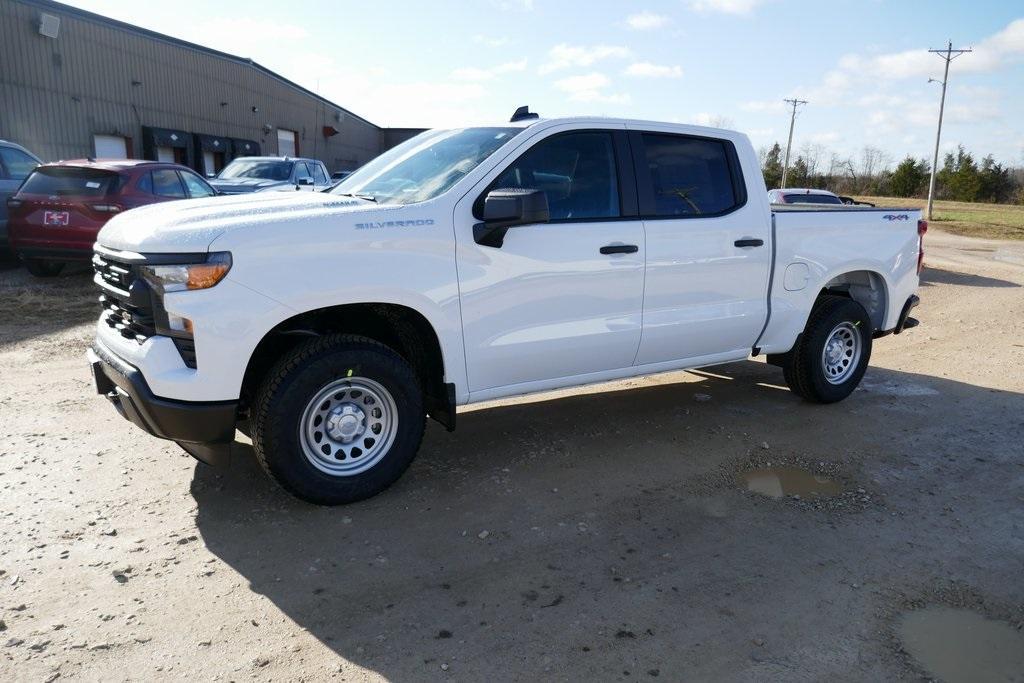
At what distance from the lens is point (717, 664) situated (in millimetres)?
2883

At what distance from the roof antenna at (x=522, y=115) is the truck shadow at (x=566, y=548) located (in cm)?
213

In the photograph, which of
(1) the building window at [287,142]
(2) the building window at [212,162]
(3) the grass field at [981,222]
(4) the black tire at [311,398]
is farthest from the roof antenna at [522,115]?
(1) the building window at [287,142]

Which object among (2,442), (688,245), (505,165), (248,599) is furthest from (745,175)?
(2,442)

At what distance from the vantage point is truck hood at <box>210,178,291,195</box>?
13.8 m

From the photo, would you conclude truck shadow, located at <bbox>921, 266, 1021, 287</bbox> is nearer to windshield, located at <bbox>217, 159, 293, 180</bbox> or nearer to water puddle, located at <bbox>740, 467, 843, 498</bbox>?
water puddle, located at <bbox>740, 467, 843, 498</bbox>

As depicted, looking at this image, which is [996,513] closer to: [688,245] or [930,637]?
[930,637]

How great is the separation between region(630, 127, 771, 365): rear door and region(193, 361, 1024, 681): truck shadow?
76 centimetres

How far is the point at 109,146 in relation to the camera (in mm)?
23547

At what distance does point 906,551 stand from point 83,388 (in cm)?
576

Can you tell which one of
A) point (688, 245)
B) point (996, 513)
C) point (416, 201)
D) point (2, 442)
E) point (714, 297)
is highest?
point (416, 201)

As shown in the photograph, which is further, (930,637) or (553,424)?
(553,424)

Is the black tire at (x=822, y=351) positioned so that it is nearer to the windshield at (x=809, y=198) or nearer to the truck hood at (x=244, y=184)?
the windshield at (x=809, y=198)

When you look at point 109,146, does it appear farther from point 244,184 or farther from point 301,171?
point 244,184

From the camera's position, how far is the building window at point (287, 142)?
1417 inches
